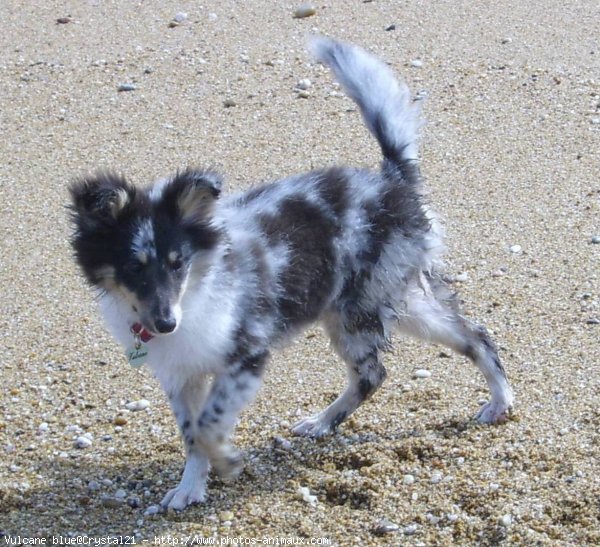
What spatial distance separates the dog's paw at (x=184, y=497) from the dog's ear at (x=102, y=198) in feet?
3.97

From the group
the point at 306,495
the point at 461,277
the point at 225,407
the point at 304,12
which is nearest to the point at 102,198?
the point at 225,407

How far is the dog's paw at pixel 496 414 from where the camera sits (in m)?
5.83

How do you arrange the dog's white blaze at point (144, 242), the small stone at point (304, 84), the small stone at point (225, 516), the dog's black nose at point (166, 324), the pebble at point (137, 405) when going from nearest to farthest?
1. the dog's black nose at point (166, 324)
2. the dog's white blaze at point (144, 242)
3. the small stone at point (225, 516)
4. the pebble at point (137, 405)
5. the small stone at point (304, 84)

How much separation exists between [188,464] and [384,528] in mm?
911

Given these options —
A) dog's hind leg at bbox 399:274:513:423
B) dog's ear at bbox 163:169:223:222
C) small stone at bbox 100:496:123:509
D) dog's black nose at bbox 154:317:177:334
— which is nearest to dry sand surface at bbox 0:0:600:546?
small stone at bbox 100:496:123:509

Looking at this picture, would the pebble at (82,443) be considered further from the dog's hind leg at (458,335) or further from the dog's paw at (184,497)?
the dog's hind leg at (458,335)

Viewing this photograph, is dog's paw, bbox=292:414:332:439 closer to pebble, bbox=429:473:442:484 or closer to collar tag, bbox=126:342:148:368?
pebble, bbox=429:473:442:484

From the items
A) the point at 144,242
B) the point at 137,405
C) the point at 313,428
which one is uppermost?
the point at 144,242

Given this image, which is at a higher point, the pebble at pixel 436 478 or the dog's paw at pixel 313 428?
the pebble at pixel 436 478

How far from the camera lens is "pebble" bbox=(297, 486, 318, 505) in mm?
5301

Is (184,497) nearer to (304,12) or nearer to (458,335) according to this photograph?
(458,335)

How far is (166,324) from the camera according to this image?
4867mm

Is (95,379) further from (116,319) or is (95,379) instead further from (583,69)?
(583,69)

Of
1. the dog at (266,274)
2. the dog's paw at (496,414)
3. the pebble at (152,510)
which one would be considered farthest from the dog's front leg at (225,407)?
the dog's paw at (496,414)
